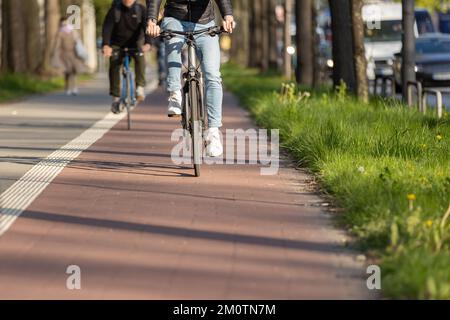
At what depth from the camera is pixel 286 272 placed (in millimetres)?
6961

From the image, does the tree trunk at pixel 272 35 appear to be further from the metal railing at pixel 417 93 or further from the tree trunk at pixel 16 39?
the metal railing at pixel 417 93

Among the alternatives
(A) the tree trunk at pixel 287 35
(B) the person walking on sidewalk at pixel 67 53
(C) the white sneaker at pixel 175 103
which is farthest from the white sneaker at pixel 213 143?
(A) the tree trunk at pixel 287 35

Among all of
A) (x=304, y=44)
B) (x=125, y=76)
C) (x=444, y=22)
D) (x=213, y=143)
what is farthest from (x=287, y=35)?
(x=444, y=22)

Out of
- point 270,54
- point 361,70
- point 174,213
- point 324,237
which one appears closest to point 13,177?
point 174,213

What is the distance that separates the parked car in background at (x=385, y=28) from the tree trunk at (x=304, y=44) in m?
6.09

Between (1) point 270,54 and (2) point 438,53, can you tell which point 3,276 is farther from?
(1) point 270,54

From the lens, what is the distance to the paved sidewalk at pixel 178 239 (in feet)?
21.6

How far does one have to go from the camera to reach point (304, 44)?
97.7 ft

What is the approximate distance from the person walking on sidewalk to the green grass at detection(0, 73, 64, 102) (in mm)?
884

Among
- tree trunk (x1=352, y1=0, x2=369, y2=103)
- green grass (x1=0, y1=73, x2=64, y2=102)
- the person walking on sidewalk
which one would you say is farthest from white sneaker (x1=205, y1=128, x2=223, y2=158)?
the person walking on sidewalk

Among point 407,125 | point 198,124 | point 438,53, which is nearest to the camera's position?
point 198,124

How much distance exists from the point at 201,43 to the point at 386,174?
253 centimetres

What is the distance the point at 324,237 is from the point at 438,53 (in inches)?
885
